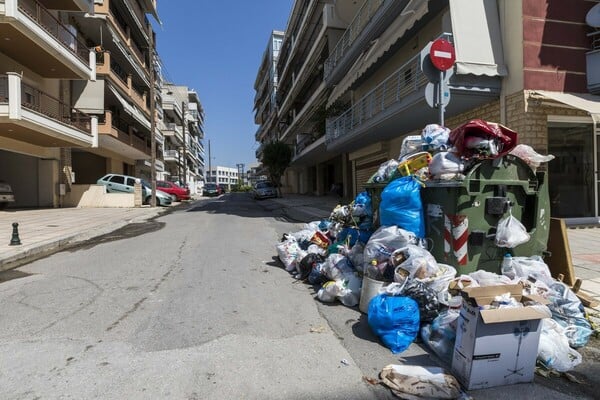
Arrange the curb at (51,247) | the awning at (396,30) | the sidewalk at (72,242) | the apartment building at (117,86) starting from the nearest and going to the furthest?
the sidewalk at (72,242)
the curb at (51,247)
the awning at (396,30)
the apartment building at (117,86)

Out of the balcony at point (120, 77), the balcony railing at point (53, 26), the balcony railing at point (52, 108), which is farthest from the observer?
the balcony at point (120, 77)

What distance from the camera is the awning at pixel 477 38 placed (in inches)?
364

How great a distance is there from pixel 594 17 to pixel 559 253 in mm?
7869

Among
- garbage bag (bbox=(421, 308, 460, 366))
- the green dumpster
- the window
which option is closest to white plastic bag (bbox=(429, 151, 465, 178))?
the green dumpster

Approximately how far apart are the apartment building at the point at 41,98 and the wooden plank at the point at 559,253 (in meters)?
16.4

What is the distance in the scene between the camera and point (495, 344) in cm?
273

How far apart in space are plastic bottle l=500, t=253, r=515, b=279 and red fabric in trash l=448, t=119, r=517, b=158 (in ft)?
3.82

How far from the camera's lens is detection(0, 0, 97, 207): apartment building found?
14.2 metres

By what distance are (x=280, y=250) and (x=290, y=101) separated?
3684 cm

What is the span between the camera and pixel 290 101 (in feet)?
137

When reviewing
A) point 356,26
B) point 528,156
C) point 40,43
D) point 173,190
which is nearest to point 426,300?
point 528,156

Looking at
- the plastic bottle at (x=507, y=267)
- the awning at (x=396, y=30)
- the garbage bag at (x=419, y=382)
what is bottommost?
the garbage bag at (x=419, y=382)

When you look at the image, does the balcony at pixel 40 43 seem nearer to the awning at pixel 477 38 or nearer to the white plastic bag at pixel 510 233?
the awning at pixel 477 38

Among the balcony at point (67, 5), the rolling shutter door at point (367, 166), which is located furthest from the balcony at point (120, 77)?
the rolling shutter door at point (367, 166)
